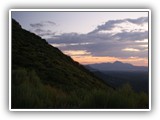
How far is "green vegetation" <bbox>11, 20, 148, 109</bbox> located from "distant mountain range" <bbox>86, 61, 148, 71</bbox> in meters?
0.08

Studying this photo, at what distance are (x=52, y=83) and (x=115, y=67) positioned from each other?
648 mm

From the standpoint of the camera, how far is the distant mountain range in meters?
6.09

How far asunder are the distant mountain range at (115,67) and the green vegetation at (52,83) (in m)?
0.08

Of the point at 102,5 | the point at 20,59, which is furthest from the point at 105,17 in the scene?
the point at 20,59

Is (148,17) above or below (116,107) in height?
above

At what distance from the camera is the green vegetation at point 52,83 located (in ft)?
20.0

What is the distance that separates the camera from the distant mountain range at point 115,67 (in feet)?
20.0

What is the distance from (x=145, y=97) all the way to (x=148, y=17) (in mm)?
795

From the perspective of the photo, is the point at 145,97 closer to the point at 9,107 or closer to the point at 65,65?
the point at 65,65

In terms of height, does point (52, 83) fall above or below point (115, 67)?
below

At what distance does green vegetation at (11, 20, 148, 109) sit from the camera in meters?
6.09

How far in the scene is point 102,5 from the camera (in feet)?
20.2

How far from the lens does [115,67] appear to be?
610cm

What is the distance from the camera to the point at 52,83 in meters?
6.15
